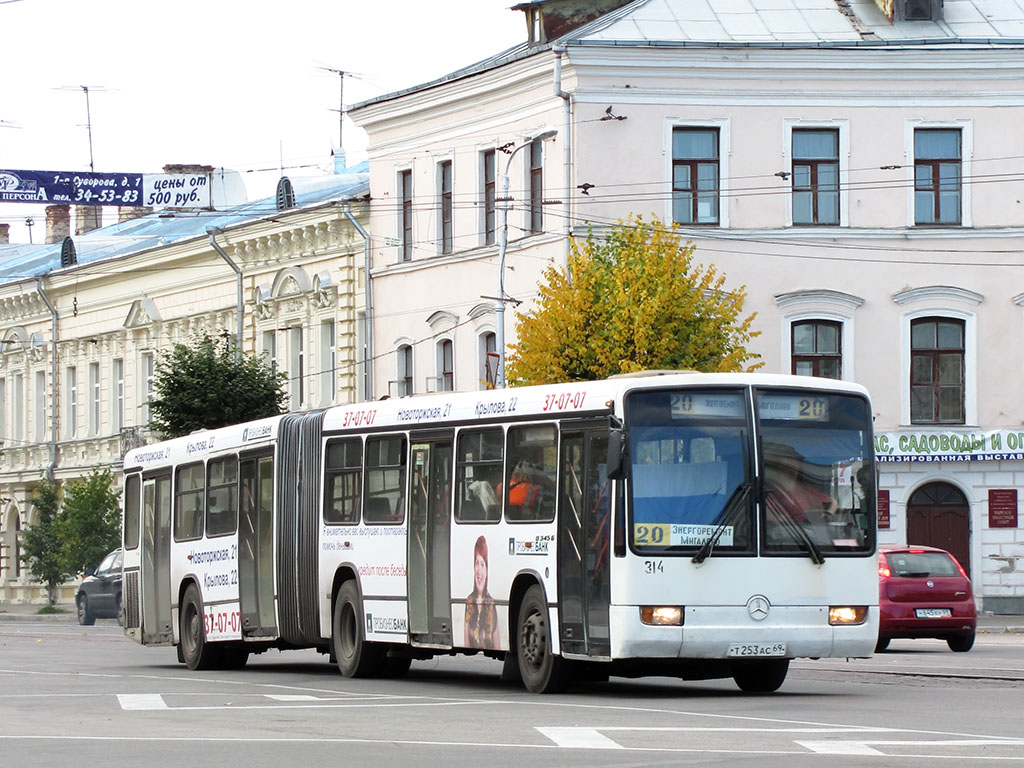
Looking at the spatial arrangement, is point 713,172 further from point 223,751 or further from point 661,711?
point 223,751

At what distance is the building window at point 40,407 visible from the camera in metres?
67.3

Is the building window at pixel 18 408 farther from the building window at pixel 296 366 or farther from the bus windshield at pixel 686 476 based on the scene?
the bus windshield at pixel 686 476

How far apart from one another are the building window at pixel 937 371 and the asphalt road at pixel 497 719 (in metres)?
17.9

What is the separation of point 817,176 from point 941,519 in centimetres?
703

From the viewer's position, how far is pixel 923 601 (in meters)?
28.4

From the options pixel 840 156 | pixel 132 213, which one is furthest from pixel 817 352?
pixel 132 213

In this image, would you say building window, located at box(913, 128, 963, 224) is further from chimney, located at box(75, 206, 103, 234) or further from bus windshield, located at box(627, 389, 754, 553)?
chimney, located at box(75, 206, 103, 234)

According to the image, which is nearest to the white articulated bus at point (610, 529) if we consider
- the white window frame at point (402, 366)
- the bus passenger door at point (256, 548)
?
the bus passenger door at point (256, 548)

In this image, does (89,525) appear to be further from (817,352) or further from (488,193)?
(817,352)

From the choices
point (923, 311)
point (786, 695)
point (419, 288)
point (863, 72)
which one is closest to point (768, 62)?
point (863, 72)

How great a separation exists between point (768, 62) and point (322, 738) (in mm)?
29784

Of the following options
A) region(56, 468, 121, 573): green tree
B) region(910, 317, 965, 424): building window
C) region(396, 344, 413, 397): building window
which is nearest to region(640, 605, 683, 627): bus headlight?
region(910, 317, 965, 424): building window

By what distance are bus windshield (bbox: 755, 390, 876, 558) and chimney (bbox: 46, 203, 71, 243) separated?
201 ft

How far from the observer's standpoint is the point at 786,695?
61.5ft
